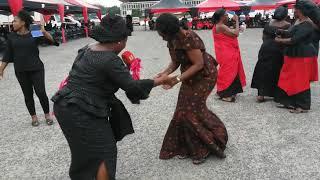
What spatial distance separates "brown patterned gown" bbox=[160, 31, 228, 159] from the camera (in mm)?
3768

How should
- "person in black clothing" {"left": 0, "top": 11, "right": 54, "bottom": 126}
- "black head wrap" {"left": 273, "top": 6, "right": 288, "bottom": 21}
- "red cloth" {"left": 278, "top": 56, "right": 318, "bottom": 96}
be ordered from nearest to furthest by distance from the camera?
1. "person in black clothing" {"left": 0, "top": 11, "right": 54, "bottom": 126}
2. "red cloth" {"left": 278, "top": 56, "right": 318, "bottom": 96}
3. "black head wrap" {"left": 273, "top": 6, "right": 288, "bottom": 21}

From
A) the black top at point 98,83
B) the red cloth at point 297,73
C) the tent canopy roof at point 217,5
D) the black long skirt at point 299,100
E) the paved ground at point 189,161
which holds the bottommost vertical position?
the paved ground at point 189,161

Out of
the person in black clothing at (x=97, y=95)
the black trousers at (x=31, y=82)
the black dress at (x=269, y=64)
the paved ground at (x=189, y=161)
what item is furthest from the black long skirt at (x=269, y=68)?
the person in black clothing at (x=97, y=95)

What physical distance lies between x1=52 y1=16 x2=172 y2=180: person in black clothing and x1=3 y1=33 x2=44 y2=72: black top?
2.39 m

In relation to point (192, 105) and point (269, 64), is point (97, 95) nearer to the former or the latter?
point (192, 105)

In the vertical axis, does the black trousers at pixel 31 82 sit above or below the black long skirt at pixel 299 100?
above

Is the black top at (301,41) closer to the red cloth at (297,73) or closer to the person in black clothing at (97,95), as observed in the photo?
the red cloth at (297,73)

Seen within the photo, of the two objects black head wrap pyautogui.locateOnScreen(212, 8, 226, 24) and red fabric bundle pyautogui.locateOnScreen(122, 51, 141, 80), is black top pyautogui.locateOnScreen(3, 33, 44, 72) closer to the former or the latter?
red fabric bundle pyautogui.locateOnScreen(122, 51, 141, 80)

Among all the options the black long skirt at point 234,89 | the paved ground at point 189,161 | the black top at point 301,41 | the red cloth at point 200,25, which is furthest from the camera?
the red cloth at point 200,25

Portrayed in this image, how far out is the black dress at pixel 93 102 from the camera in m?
2.67

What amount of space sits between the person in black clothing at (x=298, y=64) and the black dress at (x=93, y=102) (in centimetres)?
324

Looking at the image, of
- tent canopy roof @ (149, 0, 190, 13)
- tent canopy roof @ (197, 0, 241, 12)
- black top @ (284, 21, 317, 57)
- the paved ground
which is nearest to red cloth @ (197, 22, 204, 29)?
tent canopy roof @ (149, 0, 190, 13)

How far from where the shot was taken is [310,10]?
16.8 feet

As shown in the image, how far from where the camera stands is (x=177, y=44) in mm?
3633
